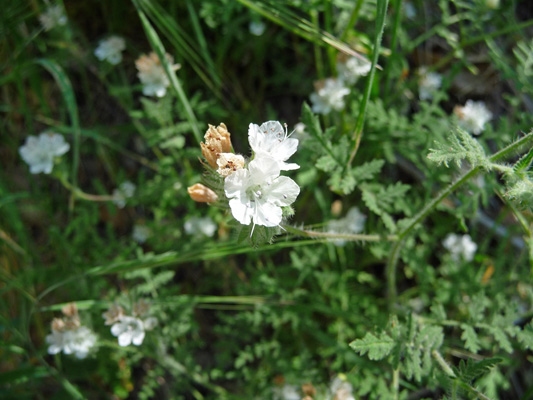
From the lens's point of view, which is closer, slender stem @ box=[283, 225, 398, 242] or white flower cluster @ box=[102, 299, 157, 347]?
slender stem @ box=[283, 225, 398, 242]

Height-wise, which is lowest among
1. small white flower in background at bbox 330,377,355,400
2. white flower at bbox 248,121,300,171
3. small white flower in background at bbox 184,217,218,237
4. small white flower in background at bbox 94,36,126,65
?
small white flower in background at bbox 330,377,355,400

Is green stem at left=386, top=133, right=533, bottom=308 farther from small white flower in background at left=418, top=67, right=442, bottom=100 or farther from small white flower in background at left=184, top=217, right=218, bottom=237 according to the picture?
small white flower in background at left=418, top=67, right=442, bottom=100

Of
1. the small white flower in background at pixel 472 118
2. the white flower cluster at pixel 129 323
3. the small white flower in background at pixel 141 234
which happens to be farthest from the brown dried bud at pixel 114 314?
the small white flower in background at pixel 472 118

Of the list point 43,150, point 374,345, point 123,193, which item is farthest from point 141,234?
Answer: point 374,345

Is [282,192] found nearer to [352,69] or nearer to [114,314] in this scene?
[114,314]

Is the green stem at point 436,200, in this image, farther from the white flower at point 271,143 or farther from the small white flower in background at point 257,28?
the small white flower in background at point 257,28

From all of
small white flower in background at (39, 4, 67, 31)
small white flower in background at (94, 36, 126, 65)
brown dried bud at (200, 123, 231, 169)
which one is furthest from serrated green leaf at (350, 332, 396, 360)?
small white flower in background at (39, 4, 67, 31)
